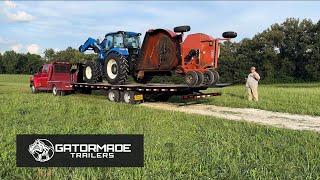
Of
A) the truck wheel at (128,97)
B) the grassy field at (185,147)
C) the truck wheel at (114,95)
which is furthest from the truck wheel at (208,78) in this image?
the truck wheel at (114,95)

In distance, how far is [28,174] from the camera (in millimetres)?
4305

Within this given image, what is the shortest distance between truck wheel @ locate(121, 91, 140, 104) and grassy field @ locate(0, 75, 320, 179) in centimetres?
395

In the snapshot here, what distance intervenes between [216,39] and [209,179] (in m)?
9.01

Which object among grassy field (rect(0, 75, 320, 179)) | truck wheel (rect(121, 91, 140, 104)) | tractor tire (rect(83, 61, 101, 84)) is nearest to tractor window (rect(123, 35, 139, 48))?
tractor tire (rect(83, 61, 101, 84))

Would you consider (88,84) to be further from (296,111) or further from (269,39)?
(269,39)

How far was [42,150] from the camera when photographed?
398cm

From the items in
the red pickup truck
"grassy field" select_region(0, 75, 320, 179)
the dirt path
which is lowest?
the dirt path

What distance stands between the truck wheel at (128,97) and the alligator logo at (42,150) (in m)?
9.75

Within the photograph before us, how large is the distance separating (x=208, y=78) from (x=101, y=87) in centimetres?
524

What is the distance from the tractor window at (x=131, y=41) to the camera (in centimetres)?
1559

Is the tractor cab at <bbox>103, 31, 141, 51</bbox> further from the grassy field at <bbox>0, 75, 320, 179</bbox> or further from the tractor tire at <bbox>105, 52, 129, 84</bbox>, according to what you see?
the grassy field at <bbox>0, 75, 320, 179</bbox>

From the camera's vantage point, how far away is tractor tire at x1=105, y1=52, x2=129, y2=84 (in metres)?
14.6

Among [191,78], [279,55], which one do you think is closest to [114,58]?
[191,78]

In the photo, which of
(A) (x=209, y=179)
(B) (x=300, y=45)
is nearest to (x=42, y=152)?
(A) (x=209, y=179)
